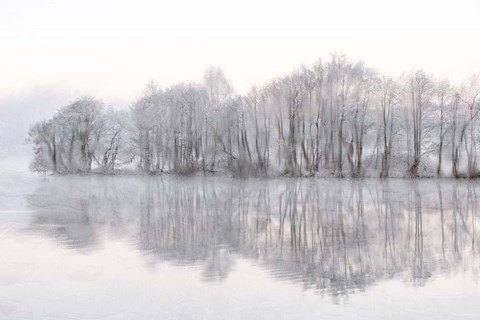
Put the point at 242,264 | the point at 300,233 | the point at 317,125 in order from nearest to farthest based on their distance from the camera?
the point at 242,264, the point at 300,233, the point at 317,125

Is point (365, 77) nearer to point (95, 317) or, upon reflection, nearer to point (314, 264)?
point (314, 264)

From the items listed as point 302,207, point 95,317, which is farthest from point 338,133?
point 95,317

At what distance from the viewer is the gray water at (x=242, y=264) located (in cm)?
707

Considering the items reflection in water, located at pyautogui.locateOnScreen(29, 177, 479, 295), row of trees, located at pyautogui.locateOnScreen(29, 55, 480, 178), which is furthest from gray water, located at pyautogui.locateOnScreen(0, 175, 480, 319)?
row of trees, located at pyautogui.locateOnScreen(29, 55, 480, 178)

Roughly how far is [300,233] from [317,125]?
3607 centimetres

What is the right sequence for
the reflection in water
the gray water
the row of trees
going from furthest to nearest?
the row of trees, the reflection in water, the gray water

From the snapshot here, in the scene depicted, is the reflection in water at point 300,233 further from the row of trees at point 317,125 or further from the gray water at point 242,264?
the row of trees at point 317,125

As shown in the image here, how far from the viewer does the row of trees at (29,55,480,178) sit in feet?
152

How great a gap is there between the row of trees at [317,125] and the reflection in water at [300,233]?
24917 millimetres

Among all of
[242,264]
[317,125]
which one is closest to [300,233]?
[242,264]

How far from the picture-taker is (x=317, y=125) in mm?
48219

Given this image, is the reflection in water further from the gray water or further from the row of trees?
the row of trees

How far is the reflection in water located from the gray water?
36 millimetres

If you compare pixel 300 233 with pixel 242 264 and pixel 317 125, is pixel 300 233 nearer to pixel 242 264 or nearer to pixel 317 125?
pixel 242 264
